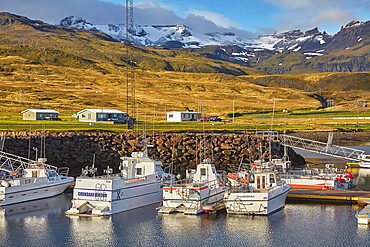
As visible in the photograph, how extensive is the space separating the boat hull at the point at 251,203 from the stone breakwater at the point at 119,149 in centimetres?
2524

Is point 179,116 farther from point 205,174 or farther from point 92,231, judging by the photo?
point 92,231

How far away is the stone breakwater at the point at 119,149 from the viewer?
74.1m

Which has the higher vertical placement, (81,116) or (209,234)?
(81,116)

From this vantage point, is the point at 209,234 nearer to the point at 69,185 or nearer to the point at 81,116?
the point at 69,185

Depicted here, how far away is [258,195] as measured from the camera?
1735 inches

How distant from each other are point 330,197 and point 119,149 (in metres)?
40.6

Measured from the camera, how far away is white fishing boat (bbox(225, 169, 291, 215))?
145 feet

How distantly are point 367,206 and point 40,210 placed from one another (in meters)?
32.2

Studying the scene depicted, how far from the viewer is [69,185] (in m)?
57.9

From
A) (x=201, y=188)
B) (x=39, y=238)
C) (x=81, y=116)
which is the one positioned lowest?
(x=39, y=238)

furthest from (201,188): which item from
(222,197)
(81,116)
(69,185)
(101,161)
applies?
(81,116)

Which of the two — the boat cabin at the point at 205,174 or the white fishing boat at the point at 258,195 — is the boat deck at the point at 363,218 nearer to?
the white fishing boat at the point at 258,195

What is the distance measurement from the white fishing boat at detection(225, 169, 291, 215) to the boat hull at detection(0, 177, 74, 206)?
67.7 feet

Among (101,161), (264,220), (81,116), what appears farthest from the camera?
(81,116)
